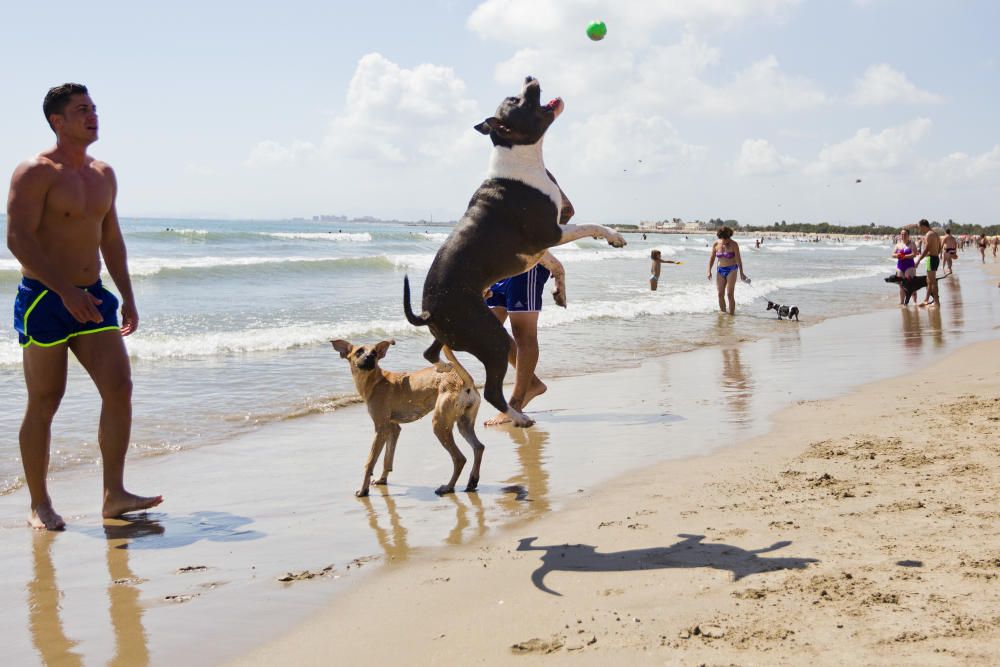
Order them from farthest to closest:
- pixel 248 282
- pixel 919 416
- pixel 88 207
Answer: pixel 248 282
pixel 919 416
pixel 88 207

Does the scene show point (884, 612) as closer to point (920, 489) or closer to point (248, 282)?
point (920, 489)

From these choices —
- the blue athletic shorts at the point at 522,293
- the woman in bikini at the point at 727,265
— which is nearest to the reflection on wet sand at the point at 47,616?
the blue athletic shorts at the point at 522,293

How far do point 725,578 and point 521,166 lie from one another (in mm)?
2153

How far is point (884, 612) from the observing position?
10.2 ft

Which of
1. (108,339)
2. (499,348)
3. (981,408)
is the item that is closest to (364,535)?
(499,348)

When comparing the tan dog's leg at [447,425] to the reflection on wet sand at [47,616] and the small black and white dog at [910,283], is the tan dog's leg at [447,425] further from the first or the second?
the small black and white dog at [910,283]

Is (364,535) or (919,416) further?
(919,416)

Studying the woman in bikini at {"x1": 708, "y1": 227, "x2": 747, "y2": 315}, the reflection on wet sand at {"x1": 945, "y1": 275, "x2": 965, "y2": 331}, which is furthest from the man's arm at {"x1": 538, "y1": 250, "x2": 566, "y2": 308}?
the woman in bikini at {"x1": 708, "y1": 227, "x2": 747, "y2": 315}

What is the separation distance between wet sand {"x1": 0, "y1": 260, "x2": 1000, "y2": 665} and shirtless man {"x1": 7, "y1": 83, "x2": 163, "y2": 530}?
1.42 ft

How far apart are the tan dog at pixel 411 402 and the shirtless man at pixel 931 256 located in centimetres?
1625

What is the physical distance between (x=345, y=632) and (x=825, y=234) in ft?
480

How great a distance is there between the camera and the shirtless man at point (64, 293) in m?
4.85

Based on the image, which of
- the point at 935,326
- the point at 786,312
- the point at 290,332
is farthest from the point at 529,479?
the point at 786,312

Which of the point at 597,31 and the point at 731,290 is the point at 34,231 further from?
the point at 731,290
